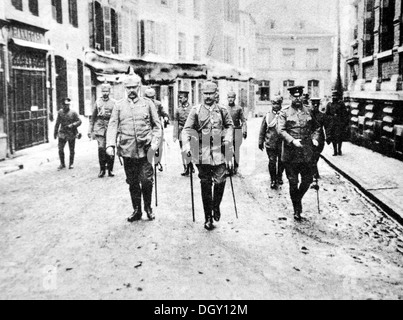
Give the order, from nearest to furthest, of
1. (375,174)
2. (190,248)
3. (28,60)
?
(190,248)
(375,174)
(28,60)

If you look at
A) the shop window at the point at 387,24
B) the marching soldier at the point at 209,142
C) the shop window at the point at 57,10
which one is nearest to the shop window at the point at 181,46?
the shop window at the point at 57,10

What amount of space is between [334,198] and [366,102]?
8107 mm

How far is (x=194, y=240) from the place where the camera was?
5.61 meters

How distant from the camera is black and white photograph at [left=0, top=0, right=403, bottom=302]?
14.5 ft

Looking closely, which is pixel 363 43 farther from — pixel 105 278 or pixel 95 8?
pixel 105 278

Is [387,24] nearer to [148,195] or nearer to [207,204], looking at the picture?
[207,204]

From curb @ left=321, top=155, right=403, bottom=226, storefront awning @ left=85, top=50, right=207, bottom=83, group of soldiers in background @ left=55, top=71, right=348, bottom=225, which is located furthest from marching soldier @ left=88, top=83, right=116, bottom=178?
curb @ left=321, top=155, right=403, bottom=226

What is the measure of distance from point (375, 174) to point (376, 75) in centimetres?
601

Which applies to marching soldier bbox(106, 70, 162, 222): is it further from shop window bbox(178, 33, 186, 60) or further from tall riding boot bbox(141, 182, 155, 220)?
shop window bbox(178, 33, 186, 60)

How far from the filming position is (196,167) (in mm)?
9414

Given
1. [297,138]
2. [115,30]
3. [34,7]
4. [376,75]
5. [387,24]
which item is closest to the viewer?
[297,138]

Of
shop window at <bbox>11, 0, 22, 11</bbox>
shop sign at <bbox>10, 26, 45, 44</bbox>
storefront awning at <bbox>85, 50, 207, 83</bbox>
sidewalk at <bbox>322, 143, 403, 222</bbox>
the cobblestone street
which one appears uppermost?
shop window at <bbox>11, 0, 22, 11</bbox>

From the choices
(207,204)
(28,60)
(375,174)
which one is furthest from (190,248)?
(28,60)
